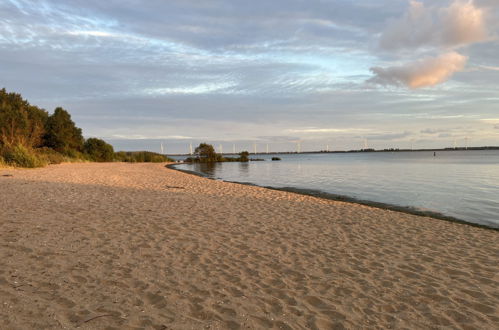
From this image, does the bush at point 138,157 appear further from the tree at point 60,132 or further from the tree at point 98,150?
the tree at point 60,132

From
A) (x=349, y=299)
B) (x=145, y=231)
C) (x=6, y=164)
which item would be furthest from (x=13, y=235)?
(x=6, y=164)

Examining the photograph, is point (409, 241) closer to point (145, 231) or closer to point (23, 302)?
point (145, 231)

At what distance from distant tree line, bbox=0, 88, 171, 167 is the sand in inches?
902

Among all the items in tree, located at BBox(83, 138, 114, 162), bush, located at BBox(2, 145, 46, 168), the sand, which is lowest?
the sand

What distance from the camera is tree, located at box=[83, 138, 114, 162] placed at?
6022 centimetres

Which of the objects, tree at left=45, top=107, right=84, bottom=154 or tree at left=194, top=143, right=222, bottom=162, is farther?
tree at left=194, top=143, right=222, bottom=162

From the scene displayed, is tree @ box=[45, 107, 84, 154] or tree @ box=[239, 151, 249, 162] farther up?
tree @ box=[45, 107, 84, 154]

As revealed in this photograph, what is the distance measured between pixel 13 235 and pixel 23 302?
374cm

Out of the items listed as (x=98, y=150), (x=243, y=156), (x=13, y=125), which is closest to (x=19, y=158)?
(x=13, y=125)

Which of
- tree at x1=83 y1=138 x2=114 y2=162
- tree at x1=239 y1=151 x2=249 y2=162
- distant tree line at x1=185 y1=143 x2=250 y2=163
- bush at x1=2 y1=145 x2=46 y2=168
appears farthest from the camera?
tree at x1=239 y1=151 x2=249 y2=162

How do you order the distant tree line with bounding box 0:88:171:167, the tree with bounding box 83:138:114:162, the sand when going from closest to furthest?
the sand → the distant tree line with bounding box 0:88:171:167 → the tree with bounding box 83:138:114:162

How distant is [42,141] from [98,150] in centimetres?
1515

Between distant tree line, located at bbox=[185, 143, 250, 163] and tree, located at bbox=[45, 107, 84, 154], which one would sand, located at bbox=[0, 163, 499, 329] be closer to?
tree, located at bbox=[45, 107, 84, 154]

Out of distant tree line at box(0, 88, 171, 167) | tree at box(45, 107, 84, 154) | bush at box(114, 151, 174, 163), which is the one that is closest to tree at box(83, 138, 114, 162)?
distant tree line at box(0, 88, 171, 167)
